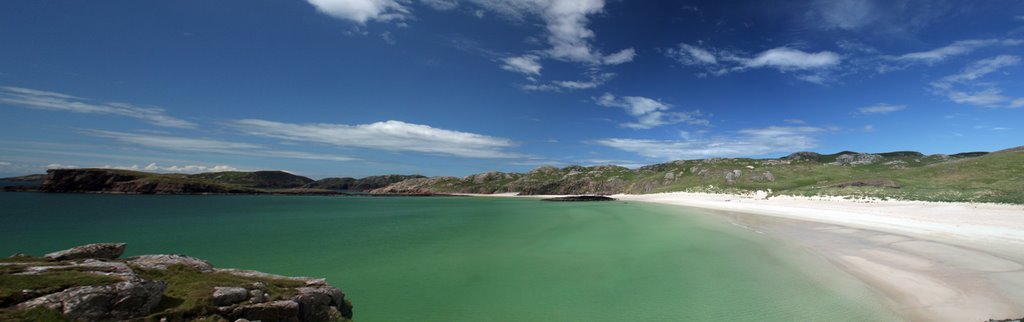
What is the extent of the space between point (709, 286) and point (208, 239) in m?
39.5

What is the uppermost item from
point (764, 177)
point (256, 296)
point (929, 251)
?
point (764, 177)

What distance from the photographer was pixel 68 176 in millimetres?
130250

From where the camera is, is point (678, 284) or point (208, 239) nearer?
point (678, 284)

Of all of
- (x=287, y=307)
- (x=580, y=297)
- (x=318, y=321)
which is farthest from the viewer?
(x=580, y=297)

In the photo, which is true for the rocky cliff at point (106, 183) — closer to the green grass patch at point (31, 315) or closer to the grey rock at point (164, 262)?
the grey rock at point (164, 262)

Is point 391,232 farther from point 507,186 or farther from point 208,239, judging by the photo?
point 507,186

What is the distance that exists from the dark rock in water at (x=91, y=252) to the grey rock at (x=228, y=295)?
4.78 meters

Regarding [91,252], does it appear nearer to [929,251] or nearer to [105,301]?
[105,301]

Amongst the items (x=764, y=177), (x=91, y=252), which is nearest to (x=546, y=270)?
(x=91, y=252)

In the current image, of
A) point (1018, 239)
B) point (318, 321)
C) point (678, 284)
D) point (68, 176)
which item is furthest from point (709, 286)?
point (68, 176)

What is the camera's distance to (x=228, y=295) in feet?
27.6

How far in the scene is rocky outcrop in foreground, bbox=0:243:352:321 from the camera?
20.9 feet

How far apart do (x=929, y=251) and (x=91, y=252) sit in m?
37.0

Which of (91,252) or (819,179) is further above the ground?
(819,179)
